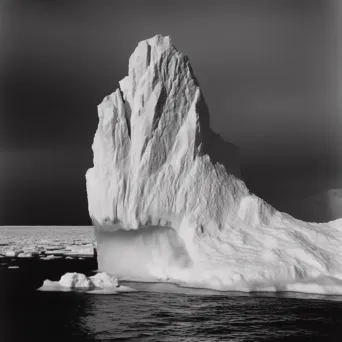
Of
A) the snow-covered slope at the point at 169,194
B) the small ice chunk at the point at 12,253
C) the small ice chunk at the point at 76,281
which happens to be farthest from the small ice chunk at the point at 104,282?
the small ice chunk at the point at 12,253

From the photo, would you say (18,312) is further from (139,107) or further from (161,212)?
(139,107)

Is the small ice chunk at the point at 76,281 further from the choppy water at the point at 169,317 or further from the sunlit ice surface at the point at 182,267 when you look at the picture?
the sunlit ice surface at the point at 182,267

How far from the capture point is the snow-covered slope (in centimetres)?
2609

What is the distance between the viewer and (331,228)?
28766mm

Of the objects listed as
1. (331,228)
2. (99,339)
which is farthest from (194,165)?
(99,339)

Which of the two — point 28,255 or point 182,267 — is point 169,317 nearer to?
point 182,267

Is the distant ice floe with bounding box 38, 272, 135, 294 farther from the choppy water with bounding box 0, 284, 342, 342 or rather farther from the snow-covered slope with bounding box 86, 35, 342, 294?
the snow-covered slope with bounding box 86, 35, 342, 294

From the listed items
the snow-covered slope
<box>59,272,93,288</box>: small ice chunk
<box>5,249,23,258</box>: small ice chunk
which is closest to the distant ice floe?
<box>59,272,93,288</box>: small ice chunk

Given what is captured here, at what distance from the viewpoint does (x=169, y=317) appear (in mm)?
18438

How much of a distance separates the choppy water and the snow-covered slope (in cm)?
339

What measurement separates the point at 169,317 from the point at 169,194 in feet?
31.9

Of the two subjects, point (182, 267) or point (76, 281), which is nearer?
point (76, 281)

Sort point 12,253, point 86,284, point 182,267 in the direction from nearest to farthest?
point 86,284
point 182,267
point 12,253

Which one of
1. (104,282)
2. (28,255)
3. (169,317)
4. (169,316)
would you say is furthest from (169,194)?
(28,255)
